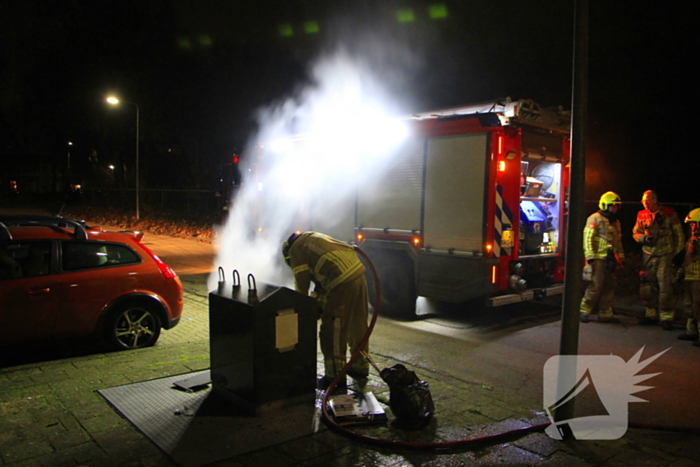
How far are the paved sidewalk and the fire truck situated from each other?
8.64ft

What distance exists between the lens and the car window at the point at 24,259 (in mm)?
5508

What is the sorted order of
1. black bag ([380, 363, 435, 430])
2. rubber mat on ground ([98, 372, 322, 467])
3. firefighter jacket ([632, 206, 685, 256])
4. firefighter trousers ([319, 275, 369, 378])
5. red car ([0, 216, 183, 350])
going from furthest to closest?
firefighter jacket ([632, 206, 685, 256]) → red car ([0, 216, 183, 350]) → firefighter trousers ([319, 275, 369, 378]) → black bag ([380, 363, 435, 430]) → rubber mat on ground ([98, 372, 322, 467])

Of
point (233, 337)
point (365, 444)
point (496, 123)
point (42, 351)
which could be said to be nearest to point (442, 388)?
point (365, 444)

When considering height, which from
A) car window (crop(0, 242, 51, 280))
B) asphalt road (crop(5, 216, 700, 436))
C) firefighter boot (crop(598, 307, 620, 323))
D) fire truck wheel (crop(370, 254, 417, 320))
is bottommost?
asphalt road (crop(5, 216, 700, 436))

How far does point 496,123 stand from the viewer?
738 centimetres

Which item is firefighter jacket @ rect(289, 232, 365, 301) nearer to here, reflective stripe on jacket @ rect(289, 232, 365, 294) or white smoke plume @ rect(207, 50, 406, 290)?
reflective stripe on jacket @ rect(289, 232, 365, 294)

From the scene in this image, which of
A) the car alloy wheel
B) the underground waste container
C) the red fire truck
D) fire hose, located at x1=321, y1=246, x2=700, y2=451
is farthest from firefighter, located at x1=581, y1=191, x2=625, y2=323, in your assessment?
the car alloy wheel

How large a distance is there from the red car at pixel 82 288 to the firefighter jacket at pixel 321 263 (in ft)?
6.79

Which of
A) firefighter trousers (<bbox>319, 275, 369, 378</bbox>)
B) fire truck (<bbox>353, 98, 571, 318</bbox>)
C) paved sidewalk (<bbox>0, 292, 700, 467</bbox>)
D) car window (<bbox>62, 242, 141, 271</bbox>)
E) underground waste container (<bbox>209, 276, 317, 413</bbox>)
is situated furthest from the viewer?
fire truck (<bbox>353, 98, 571, 318</bbox>)

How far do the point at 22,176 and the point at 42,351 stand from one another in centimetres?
7974

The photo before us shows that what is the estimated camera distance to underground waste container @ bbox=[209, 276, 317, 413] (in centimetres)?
429

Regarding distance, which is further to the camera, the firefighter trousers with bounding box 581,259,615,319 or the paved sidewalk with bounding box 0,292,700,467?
the firefighter trousers with bounding box 581,259,615,319

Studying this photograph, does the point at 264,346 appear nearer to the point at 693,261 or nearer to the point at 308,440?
the point at 308,440

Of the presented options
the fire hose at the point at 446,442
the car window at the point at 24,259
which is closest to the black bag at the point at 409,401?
the fire hose at the point at 446,442
